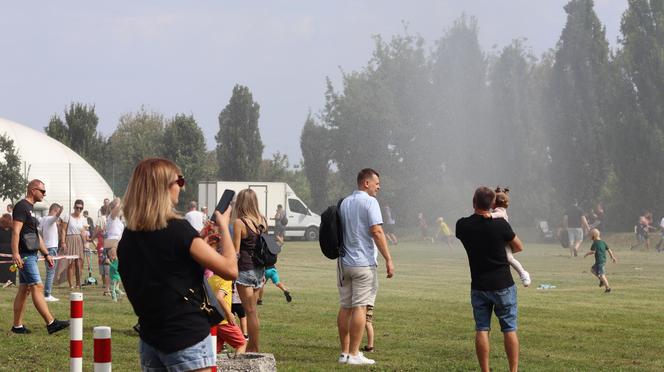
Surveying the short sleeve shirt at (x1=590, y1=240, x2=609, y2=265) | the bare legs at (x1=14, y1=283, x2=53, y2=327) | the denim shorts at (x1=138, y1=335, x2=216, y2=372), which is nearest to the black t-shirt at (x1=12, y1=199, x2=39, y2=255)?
the bare legs at (x1=14, y1=283, x2=53, y2=327)

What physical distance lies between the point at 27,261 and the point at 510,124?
222 feet

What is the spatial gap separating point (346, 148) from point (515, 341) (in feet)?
252

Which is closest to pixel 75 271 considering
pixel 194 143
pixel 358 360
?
pixel 358 360

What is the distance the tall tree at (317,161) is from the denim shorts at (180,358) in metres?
86.7

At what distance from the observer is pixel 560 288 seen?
24266mm

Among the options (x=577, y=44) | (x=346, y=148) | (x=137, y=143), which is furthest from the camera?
(x=137, y=143)

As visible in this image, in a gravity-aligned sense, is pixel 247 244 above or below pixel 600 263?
above

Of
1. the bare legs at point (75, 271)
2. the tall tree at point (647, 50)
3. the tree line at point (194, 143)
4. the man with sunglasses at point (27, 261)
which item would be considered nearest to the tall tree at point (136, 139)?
the tree line at point (194, 143)

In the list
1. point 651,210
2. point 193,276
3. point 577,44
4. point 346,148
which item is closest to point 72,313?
point 193,276

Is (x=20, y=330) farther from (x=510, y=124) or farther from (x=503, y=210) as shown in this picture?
(x=510, y=124)

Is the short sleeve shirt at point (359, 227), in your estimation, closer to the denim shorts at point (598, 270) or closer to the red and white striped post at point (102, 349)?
the red and white striped post at point (102, 349)

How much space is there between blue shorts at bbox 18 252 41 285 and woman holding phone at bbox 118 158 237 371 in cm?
903

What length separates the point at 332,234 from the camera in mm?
12156

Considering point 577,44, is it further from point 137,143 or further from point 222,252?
point 222,252
